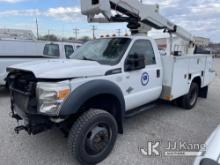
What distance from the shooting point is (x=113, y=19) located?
464 centimetres

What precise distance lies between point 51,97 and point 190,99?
4.38m

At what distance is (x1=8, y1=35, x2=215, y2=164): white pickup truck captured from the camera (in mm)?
2732

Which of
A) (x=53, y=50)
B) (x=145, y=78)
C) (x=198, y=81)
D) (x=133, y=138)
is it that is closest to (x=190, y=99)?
(x=198, y=81)

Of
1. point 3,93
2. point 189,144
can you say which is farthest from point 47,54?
point 189,144

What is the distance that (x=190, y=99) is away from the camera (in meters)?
5.79

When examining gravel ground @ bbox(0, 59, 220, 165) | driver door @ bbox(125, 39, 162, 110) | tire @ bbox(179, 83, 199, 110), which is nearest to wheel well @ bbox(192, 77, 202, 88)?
tire @ bbox(179, 83, 199, 110)

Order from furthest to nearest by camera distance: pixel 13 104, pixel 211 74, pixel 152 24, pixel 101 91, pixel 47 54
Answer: pixel 47 54, pixel 211 74, pixel 152 24, pixel 13 104, pixel 101 91

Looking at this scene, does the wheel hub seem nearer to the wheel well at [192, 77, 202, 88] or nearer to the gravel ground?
the gravel ground

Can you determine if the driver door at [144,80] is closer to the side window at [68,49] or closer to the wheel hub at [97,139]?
the wheel hub at [97,139]

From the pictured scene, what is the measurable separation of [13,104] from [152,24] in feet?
12.1

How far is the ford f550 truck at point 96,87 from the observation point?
2.74m

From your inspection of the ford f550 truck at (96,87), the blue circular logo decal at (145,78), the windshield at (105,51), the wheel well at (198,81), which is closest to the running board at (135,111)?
the ford f550 truck at (96,87)

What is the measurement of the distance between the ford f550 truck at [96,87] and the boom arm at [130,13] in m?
0.02

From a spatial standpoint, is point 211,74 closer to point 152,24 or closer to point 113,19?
point 152,24
